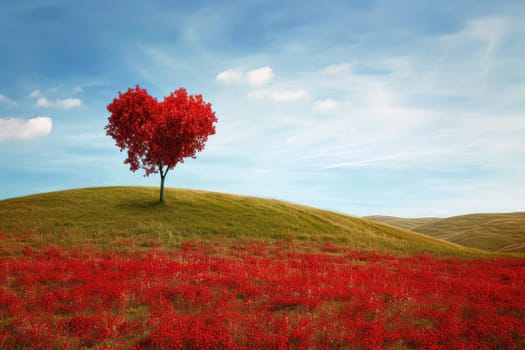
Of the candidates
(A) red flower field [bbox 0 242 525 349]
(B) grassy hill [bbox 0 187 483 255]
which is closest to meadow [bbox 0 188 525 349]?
(A) red flower field [bbox 0 242 525 349]

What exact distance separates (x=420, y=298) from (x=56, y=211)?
38.1 meters

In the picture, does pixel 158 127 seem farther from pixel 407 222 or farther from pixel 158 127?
pixel 407 222

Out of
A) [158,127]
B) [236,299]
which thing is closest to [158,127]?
[158,127]

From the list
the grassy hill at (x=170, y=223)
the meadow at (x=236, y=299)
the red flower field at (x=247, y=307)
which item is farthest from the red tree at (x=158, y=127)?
the red flower field at (x=247, y=307)

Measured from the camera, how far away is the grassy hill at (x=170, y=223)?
28.7 meters

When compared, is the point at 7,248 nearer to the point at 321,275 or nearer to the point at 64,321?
the point at 64,321

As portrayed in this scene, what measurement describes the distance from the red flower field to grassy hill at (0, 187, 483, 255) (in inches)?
429

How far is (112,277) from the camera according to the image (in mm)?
14000

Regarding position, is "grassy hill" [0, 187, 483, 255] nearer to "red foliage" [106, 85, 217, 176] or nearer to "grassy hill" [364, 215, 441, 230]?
"red foliage" [106, 85, 217, 176]

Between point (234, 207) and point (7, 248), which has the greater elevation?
point (234, 207)

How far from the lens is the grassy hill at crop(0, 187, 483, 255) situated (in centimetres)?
2870

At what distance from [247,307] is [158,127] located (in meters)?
32.5

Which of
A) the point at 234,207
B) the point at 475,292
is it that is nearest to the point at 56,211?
the point at 234,207

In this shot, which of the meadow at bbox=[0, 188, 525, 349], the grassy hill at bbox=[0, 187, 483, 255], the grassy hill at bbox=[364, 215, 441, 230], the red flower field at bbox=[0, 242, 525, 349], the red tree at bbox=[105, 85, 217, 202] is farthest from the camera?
the grassy hill at bbox=[364, 215, 441, 230]
